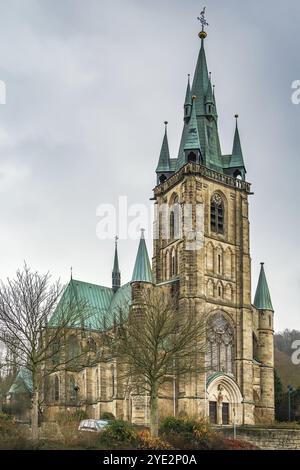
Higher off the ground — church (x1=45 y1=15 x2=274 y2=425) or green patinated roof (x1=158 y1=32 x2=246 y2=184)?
green patinated roof (x1=158 y1=32 x2=246 y2=184)

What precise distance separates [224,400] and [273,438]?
18.1 metres

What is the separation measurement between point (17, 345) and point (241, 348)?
29853 millimetres

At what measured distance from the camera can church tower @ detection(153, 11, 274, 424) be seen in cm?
6191

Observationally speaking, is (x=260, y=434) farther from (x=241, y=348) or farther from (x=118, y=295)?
(x=118, y=295)

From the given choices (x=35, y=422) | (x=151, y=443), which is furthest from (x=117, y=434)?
(x=35, y=422)

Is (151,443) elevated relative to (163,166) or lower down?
lower down

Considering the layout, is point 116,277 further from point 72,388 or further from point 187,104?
point 187,104

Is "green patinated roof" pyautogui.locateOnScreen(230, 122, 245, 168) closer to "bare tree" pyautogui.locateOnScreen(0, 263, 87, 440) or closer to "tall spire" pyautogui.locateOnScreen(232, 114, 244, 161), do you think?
"tall spire" pyautogui.locateOnScreen(232, 114, 244, 161)

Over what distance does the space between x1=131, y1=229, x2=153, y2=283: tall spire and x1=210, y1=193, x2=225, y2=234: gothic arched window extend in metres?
7.47

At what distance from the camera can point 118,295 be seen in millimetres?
79938

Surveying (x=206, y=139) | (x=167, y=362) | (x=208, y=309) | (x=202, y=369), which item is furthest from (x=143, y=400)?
(x=206, y=139)

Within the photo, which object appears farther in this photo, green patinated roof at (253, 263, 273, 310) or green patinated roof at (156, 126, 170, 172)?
green patinated roof at (156, 126, 170, 172)

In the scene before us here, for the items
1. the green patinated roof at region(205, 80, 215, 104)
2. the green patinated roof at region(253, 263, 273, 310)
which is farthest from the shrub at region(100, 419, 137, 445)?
the green patinated roof at region(205, 80, 215, 104)

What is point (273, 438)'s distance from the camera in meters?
43.9
